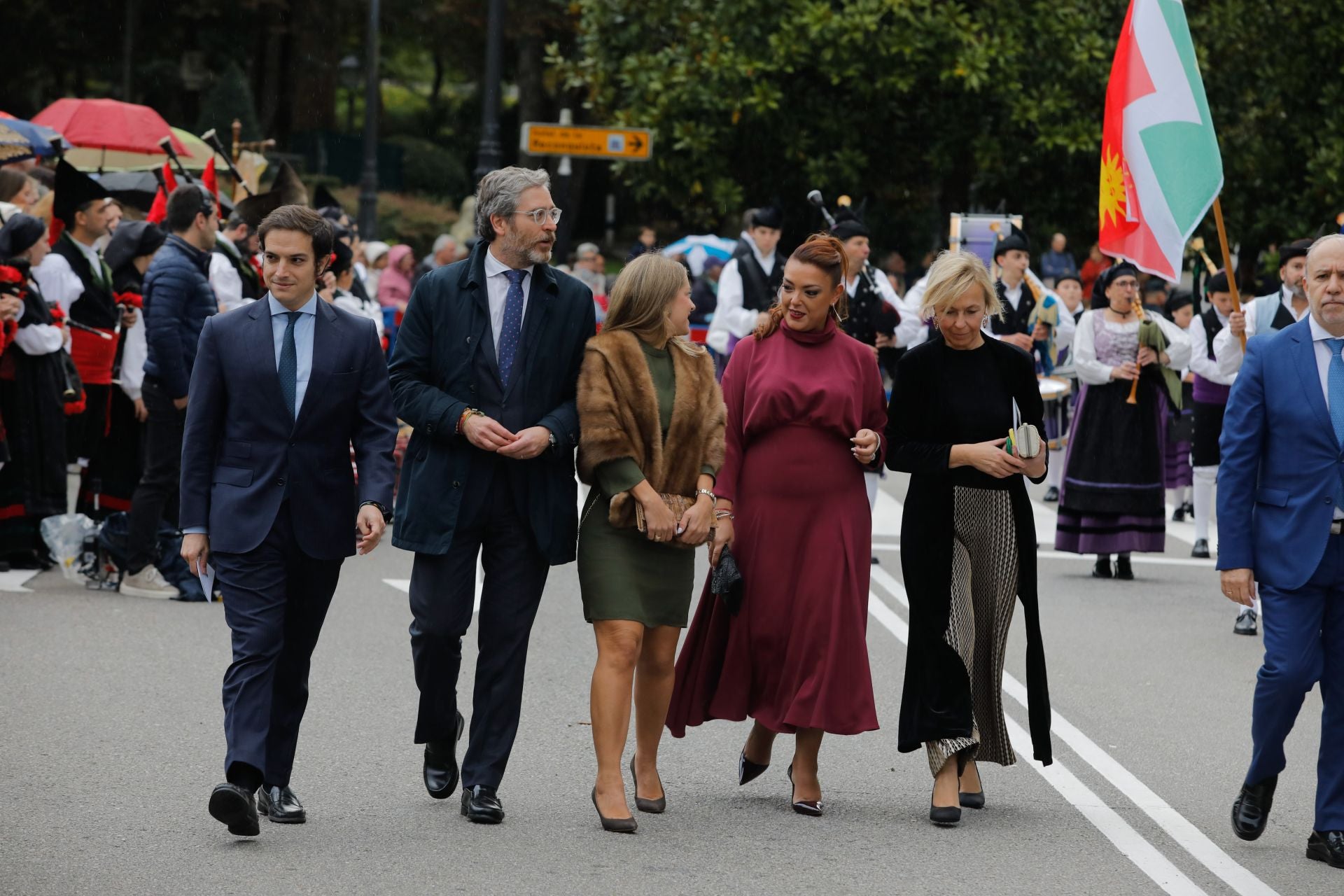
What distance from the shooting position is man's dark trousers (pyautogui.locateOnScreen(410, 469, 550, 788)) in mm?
6234

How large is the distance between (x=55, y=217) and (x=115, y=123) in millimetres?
9480

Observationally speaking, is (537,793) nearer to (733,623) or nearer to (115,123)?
(733,623)

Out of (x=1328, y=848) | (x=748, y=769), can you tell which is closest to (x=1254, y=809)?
(x=1328, y=848)

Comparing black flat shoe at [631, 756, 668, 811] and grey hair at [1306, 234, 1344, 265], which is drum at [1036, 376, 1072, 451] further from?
black flat shoe at [631, 756, 668, 811]

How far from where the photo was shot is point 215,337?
20.1 ft

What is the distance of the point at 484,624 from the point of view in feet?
20.7

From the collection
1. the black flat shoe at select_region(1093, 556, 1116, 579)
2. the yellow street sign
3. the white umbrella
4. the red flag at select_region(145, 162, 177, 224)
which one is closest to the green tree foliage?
the white umbrella

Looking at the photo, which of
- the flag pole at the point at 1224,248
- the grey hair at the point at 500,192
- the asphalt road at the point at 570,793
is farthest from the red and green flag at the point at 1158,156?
the grey hair at the point at 500,192

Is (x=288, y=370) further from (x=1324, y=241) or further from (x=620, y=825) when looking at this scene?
(x=1324, y=241)

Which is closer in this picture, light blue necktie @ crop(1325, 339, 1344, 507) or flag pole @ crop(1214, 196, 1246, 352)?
light blue necktie @ crop(1325, 339, 1344, 507)

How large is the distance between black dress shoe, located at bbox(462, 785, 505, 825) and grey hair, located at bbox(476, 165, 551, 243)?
1.75 meters

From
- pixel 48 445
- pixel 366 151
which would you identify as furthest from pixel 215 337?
pixel 366 151

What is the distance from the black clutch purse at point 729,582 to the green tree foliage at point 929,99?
58.5ft

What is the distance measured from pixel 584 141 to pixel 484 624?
1444 centimetres
